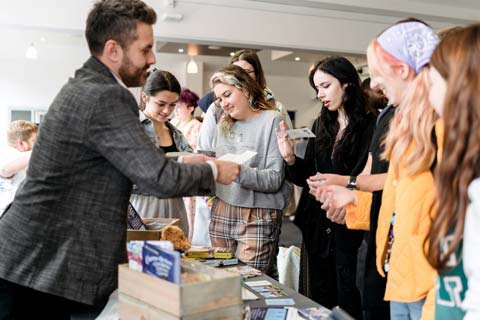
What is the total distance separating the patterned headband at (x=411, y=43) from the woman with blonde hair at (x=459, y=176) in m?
0.28

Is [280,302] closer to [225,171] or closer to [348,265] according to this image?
[225,171]

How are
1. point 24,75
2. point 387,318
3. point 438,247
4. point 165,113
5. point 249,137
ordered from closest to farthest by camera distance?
point 438,247, point 387,318, point 249,137, point 165,113, point 24,75

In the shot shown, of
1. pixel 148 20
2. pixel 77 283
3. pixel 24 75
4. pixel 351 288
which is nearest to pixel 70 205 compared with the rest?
pixel 77 283

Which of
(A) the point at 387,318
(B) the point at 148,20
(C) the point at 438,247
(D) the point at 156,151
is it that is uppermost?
(B) the point at 148,20

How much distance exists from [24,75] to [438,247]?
10205 millimetres

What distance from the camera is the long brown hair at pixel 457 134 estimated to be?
1062 millimetres

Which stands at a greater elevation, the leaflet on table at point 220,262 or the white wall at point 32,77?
the white wall at point 32,77

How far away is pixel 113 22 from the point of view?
58.4 inches

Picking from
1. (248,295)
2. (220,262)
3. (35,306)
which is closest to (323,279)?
(220,262)

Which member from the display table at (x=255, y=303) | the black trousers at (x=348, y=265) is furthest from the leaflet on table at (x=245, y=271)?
the black trousers at (x=348, y=265)

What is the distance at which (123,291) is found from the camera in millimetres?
1302

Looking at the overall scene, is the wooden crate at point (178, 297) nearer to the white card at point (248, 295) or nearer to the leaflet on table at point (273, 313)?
the leaflet on table at point (273, 313)

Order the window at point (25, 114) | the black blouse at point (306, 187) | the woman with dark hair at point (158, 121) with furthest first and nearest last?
the window at point (25, 114)
the woman with dark hair at point (158, 121)
the black blouse at point (306, 187)

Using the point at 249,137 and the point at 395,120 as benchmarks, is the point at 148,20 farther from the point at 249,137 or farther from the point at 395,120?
the point at 249,137
